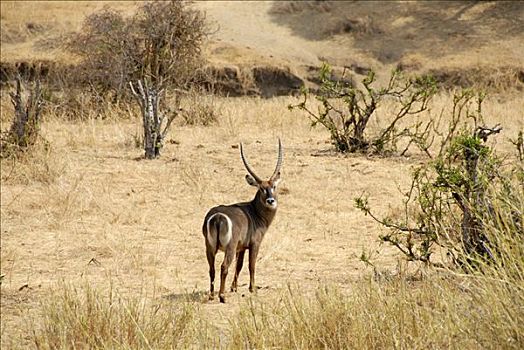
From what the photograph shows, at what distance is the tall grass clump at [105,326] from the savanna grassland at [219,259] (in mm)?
13

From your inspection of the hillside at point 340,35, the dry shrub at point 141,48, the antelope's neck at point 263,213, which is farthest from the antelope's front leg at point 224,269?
the hillside at point 340,35

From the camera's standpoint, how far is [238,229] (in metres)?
7.46

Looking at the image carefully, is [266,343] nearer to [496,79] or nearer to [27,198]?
[27,198]

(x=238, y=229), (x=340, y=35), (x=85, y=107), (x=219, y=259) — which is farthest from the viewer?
(x=340, y=35)

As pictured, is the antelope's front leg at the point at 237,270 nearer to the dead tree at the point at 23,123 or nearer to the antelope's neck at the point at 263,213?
the antelope's neck at the point at 263,213

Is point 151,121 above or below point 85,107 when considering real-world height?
above

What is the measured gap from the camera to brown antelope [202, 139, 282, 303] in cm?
728

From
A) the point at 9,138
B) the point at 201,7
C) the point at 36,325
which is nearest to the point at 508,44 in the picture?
the point at 201,7

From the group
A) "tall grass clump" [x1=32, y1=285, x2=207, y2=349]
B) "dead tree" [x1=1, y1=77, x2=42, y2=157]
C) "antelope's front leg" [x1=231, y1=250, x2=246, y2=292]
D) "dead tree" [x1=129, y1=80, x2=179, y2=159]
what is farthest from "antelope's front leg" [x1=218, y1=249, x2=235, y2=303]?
"dead tree" [x1=1, y1=77, x2=42, y2=157]

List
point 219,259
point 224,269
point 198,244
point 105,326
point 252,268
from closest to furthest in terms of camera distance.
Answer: point 105,326 → point 224,269 → point 252,268 → point 219,259 → point 198,244

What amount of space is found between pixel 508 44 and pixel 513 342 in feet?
71.7

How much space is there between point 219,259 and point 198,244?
0.72 meters

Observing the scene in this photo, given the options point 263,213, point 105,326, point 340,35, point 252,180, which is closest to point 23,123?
point 252,180

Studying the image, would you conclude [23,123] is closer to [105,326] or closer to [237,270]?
[237,270]
